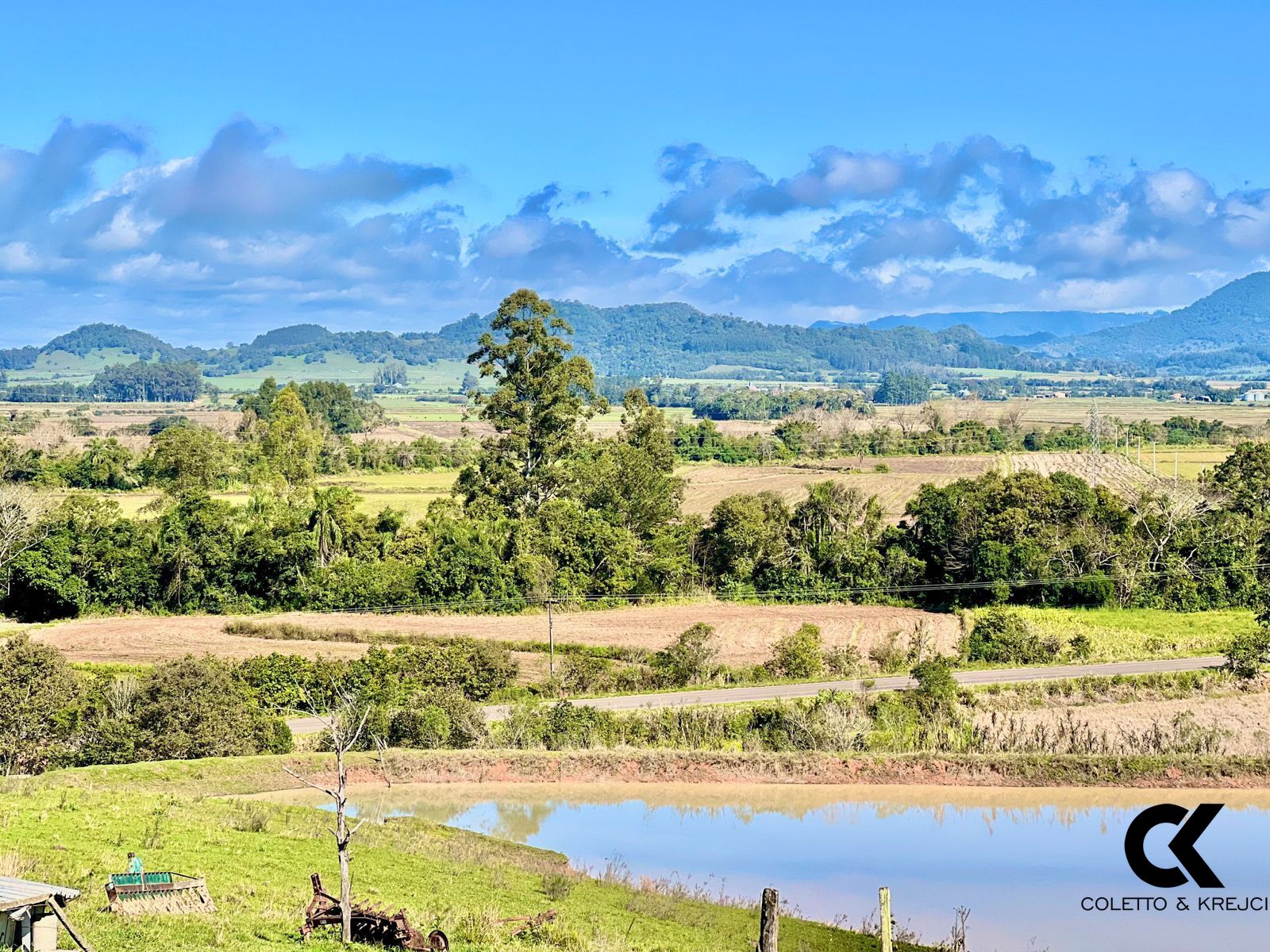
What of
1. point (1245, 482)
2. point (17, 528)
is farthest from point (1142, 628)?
point (17, 528)

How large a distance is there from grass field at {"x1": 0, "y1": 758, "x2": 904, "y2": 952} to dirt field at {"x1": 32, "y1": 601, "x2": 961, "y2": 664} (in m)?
18.7

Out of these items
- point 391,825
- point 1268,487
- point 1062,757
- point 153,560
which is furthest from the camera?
point 1268,487

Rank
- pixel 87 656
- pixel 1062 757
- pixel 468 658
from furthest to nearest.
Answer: pixel 87 656
pixel 468 658
pixel 1062 757

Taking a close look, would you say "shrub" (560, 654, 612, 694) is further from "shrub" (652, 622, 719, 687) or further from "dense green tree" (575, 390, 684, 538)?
"dense green tree" (575, 390, 684, 538)

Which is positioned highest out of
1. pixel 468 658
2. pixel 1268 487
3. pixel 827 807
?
pixel 1268 487

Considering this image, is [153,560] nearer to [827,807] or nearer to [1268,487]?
[827,807]

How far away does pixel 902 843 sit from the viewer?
26.5 m

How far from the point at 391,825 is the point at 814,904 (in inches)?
342

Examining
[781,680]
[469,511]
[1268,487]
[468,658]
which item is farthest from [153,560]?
[1268,487]

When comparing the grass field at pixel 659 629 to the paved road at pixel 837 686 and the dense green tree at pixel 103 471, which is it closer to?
the paved road at pixel 837 686

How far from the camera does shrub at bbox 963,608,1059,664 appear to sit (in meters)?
42.7

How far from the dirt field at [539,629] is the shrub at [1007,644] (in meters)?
1.30

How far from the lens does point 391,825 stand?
2564 centimetres

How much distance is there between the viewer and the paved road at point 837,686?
36875mm
